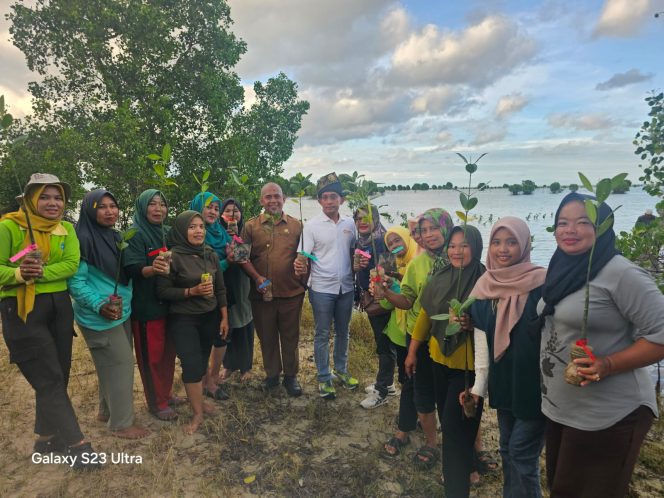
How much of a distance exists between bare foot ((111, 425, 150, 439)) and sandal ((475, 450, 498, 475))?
2753 mm

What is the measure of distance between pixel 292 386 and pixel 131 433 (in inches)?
61.8

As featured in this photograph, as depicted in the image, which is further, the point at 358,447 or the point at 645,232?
the point at 358,447

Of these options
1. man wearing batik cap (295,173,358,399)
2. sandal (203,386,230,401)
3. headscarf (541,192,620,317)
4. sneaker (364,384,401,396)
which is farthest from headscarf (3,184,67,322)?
headscarf (541,192,620,317)

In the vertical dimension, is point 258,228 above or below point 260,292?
above

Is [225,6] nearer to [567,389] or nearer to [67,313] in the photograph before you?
[67,313]

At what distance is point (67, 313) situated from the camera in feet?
9.94

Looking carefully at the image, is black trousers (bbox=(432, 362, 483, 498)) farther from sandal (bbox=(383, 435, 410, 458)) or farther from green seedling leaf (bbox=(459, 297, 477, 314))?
sandal (bbox=(383, 435, 410, 458))

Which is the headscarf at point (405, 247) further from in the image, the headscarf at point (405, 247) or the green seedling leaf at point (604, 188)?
the green seedling leaf at point (604, 188)

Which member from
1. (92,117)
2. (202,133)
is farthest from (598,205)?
(92,117)

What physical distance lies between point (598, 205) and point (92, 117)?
10.0 metres

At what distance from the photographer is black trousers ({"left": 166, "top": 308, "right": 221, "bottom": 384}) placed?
3424 millimetres

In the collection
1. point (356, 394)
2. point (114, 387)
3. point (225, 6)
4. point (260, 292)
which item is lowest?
point (356, 394)

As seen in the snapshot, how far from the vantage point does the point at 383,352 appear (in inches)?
155

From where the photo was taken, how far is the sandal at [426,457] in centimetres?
305
